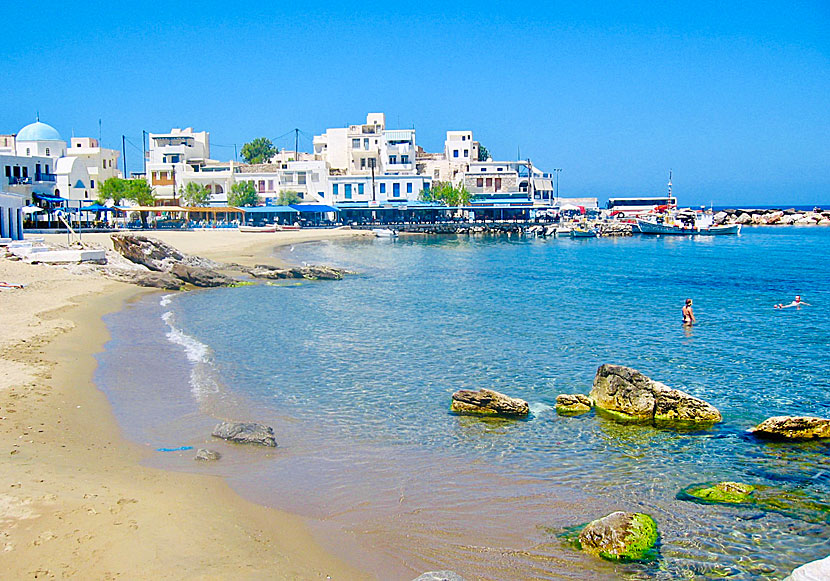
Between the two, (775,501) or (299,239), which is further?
(299,239)

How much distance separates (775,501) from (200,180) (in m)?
88.9

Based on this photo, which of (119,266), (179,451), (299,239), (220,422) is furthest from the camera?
(299,239)

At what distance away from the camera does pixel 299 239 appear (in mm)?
74500

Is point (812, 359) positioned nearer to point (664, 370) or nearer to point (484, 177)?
point (664, 370)

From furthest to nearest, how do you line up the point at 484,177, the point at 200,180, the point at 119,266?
the point at 484,177, the point at 200,180, the point at 119,266

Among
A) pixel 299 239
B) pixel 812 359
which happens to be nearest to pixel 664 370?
pixel 812 359

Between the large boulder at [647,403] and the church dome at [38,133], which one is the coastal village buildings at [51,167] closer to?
the church dome at [38,133]

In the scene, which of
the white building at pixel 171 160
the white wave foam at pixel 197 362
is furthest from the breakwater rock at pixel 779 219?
the white wave foam at pixel 197 362

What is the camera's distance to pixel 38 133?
247ft

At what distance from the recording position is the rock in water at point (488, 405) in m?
13.9

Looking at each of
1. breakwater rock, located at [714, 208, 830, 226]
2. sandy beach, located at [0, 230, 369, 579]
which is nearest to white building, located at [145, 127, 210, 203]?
sandy beach, located at [0, 230, 369, 579]

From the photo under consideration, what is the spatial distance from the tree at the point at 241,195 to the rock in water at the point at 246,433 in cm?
7956

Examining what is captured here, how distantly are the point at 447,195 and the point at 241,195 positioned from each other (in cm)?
2694

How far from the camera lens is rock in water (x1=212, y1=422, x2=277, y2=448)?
38.9 ft
